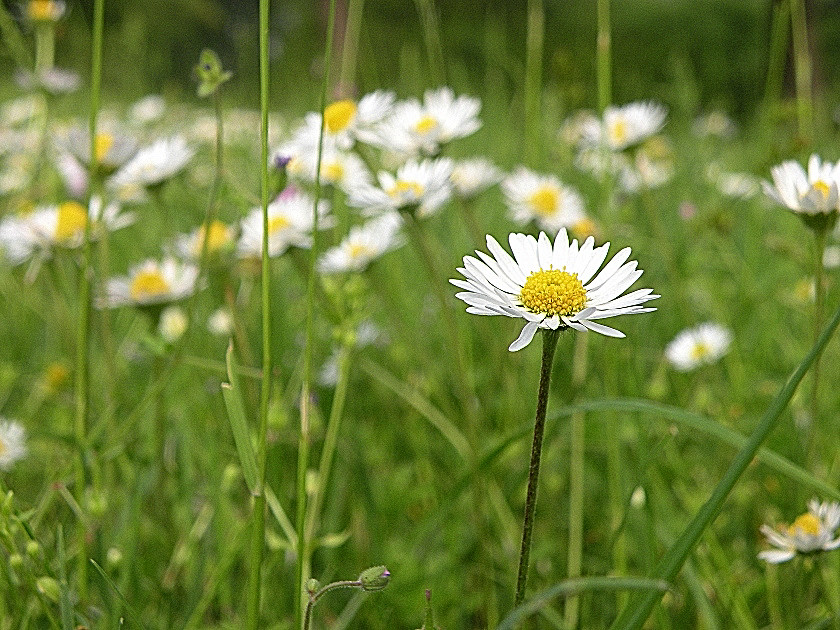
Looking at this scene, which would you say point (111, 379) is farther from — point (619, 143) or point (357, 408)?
point (619, 143)

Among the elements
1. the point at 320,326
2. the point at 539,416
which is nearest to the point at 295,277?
the point at 320,326

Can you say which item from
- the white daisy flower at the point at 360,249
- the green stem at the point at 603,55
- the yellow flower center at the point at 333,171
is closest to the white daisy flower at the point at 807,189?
the green stem at the point at 603,55

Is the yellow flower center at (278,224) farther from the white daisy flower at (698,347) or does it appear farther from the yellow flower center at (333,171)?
the white daisy flower at (698,347)

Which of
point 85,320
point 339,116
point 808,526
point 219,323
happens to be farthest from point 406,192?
point 219,323

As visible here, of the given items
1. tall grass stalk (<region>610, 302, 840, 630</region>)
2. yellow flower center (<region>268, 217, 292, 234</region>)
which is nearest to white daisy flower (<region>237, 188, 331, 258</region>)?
yellow flower center (<region>268, 217, 292, 234</region>)

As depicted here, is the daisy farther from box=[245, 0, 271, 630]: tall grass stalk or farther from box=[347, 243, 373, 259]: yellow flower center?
box=[245, 0, 271, 630]: tall grass stalk

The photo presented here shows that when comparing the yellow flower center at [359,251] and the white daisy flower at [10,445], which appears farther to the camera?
the yellow flower center at [359,251]
